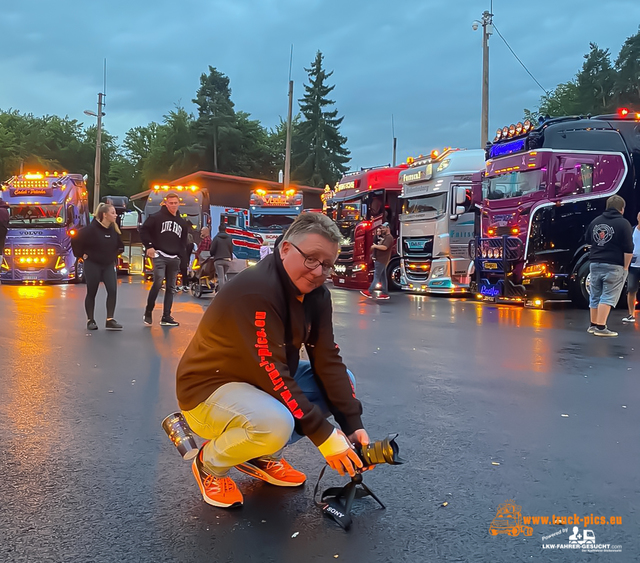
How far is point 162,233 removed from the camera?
31.1ft

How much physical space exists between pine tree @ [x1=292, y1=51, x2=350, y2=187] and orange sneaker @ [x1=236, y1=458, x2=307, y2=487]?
53404 millimetres

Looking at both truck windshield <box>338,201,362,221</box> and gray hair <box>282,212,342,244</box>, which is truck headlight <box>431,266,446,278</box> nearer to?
truck windshield <box>338,201,362,221</box>

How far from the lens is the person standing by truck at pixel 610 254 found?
29.2 ft

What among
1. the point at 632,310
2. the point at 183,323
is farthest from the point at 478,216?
the point at 183,323

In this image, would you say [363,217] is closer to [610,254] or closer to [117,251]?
[610,254]

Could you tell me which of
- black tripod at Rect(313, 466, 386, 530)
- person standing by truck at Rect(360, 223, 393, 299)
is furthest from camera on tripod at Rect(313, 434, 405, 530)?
person standing by truck at Rect(360, 223, 393, 299)

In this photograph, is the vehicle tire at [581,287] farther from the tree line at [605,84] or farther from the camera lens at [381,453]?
the tree line at [605,84]

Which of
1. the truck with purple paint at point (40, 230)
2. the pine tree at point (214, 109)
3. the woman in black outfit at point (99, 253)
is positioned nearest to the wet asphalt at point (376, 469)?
the woman in black outfit at point (99, 253)

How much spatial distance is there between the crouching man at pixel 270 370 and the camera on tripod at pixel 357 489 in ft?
0.26

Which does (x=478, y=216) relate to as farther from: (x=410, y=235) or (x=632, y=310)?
(x=632, y=310)

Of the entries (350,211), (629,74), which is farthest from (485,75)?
(629,74)

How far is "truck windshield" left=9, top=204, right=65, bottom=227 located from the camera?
20.7m

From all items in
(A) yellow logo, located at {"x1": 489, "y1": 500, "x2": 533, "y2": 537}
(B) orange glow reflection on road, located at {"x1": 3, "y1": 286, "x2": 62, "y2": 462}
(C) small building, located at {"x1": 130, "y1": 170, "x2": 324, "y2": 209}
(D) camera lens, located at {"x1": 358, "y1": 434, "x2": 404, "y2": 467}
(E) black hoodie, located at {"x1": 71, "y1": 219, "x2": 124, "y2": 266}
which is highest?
(C) small building, located at {"x1": 130, "y1": 170, "x2": 324, "y2": 209}

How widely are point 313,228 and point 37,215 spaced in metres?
20.1
